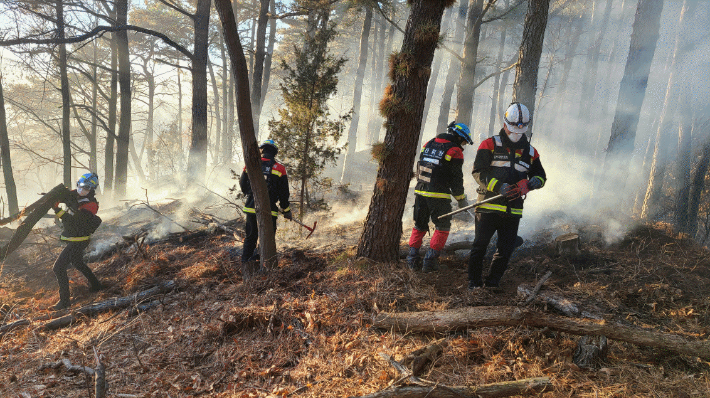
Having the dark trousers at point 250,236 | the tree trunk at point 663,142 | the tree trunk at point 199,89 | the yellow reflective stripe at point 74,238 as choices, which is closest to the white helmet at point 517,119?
the dark trousers at point 250,236

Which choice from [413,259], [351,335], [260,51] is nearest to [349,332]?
[351,335]

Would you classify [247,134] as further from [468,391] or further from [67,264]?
[67,264]

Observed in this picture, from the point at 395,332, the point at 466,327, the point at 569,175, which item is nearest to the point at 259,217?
the point at 395,332

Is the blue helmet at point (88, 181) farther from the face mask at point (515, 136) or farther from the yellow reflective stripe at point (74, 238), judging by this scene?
the face mask at point (515, 136)

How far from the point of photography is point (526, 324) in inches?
116

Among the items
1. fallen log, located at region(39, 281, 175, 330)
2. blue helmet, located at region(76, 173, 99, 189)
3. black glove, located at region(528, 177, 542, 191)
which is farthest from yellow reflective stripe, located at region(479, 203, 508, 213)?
blue helmet, located at region(76, 173, 99, 189)

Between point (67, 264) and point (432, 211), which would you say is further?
point (67, 264)

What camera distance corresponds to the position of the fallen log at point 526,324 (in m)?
2.68

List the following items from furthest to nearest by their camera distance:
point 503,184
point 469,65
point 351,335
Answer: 1. point 469,65
2. point 503,184
3. point 351,335

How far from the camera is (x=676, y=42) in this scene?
1438cm

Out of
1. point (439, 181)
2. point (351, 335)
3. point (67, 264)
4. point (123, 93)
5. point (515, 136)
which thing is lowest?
point (67, 264)

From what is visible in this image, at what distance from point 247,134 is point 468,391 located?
401 centimetres

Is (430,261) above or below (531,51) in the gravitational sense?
below

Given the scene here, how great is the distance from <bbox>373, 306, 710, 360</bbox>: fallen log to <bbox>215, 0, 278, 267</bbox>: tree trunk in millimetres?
2632
